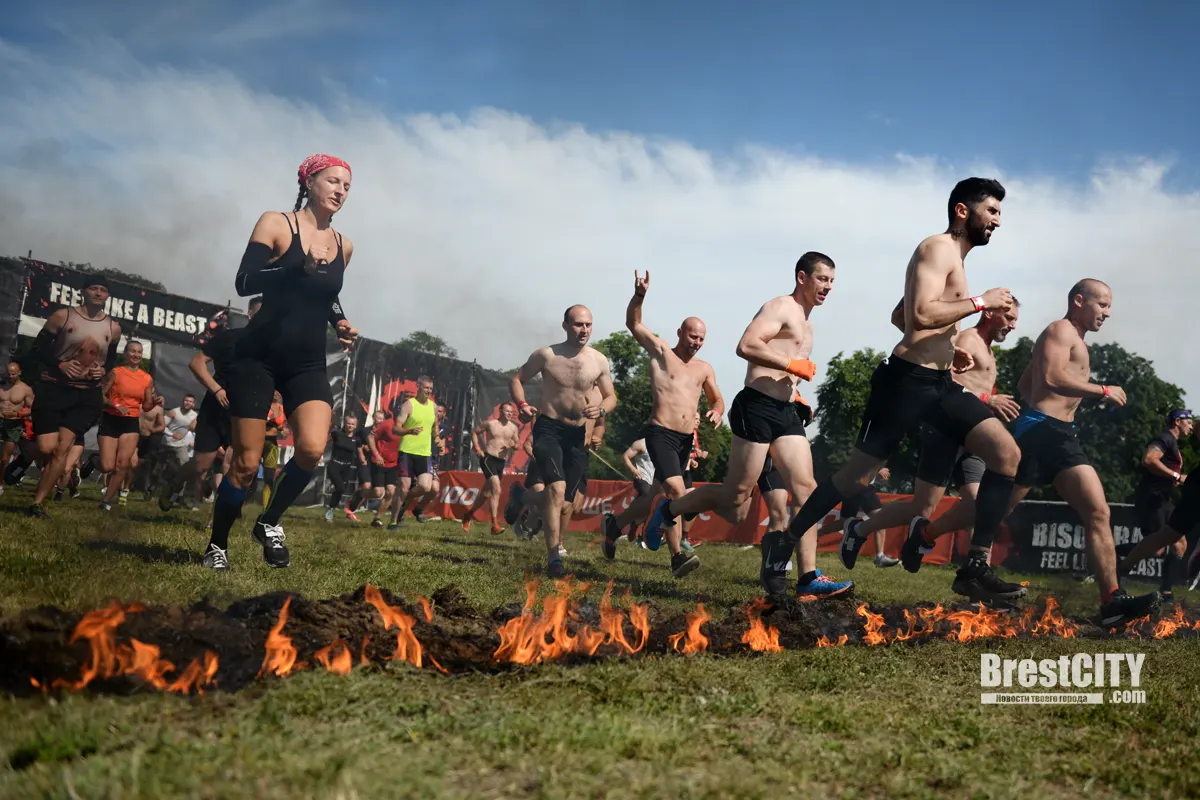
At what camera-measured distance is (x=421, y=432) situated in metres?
14.0

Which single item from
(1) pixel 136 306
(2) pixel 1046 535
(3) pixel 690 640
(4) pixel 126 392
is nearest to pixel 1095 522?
(3) pixel 690 640

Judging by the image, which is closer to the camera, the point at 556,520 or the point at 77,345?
the point at 556,520

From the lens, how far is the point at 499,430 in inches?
563

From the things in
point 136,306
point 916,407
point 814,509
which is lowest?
point 814,509

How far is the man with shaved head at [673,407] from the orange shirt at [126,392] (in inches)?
243

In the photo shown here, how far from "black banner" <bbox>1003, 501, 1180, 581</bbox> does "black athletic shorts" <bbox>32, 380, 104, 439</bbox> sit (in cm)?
1265

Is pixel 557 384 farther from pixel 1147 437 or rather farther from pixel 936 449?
pixel 1147 437

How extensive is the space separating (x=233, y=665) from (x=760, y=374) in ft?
14.7

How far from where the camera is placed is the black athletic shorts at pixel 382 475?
14.5 meters

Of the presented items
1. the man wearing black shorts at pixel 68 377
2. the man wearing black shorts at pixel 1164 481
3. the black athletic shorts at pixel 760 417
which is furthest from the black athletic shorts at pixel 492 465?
the man wearing black shorts at pixel 1164 481

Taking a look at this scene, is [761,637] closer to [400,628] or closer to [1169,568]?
[400,628]

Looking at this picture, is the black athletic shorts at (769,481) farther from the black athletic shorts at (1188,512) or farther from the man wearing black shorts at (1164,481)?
the man wearing black shorts at (1164,481)

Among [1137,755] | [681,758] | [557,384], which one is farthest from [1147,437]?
[681,758]

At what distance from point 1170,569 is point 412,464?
9.75 m
